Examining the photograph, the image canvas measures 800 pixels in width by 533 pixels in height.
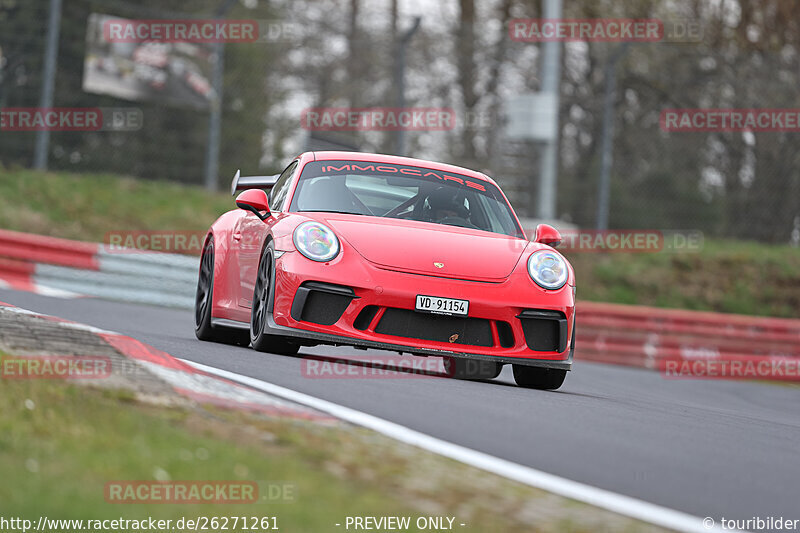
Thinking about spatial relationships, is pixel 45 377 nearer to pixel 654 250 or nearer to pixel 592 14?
pixel 654 250

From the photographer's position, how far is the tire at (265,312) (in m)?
7.43

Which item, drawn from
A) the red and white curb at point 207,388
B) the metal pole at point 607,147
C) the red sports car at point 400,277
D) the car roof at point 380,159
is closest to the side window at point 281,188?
the red sports car at point 400,277

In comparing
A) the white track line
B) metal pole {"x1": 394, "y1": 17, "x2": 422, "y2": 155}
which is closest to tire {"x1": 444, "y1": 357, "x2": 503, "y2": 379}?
the white track line

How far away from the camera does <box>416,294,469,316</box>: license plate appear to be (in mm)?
7164

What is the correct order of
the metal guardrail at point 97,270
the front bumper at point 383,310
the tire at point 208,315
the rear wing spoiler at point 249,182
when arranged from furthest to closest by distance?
the metal guardrail at point 97,270
the rear wing spoiler at point 249,182
the tire at point 208,315
the front bumper at point 383,310

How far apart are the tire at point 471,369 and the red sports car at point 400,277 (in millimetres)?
15

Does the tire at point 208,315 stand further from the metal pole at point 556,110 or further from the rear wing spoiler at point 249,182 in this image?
the metal pole at point 556,110

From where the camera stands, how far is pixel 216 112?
17469mm

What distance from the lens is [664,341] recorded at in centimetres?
1502

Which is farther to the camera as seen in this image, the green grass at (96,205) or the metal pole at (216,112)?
the metal pole at (216,112)

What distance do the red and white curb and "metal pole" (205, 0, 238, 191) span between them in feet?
37.7

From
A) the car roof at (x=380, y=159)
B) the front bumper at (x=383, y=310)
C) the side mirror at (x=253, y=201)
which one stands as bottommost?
the front bumper at (x=383, y=310)

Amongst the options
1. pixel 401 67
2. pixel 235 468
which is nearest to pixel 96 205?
pixel 401 67

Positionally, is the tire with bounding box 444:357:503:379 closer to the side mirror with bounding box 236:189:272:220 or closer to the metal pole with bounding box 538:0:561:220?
the side mirror with bounding box 236:189:272:220
